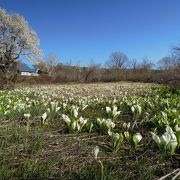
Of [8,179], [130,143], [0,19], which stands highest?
[0,19]

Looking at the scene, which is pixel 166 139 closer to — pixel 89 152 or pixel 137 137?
pixel 137 137

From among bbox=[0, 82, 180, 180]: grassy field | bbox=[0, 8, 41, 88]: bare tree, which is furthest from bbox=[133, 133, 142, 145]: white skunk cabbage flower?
bbox=[0, 8, 41, 88]: bare tree

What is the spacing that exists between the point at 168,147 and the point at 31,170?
51.0 inches

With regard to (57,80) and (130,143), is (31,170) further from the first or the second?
(57,80)

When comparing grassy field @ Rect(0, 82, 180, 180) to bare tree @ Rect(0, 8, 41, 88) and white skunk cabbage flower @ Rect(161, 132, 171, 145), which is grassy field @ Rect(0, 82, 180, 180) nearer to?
white skunk cabbage flower @ Rect(161, 132, 171, 145)

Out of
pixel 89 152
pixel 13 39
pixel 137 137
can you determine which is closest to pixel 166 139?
pixel 137 137

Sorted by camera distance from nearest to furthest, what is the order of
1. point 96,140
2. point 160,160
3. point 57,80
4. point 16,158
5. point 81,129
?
point 160,160 → point 16,158 → point 96,140 → point 81,129 → point 57,80

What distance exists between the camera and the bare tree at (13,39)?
37.6 m

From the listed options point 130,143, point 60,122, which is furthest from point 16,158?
point 60,122

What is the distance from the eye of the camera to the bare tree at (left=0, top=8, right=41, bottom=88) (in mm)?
37594

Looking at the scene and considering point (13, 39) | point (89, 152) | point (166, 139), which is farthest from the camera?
point (13, 39)

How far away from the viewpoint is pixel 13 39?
3831 centimetres

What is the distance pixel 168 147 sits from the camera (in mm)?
2656

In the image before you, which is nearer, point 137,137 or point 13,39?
point 137,137
